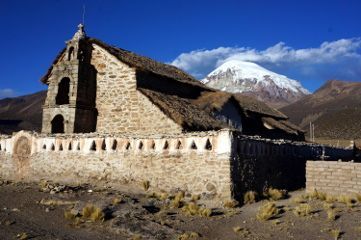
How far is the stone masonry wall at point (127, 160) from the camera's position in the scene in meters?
14.2

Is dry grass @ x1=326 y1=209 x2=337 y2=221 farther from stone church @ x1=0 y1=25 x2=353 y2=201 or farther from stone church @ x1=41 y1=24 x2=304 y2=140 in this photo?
stone church @ x1=41 y1=24 x2=304 y2=140

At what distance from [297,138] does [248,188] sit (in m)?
19.5

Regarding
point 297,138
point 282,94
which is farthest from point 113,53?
point 282,94

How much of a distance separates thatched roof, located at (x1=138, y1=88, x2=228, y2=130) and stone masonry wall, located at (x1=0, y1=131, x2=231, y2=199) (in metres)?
2.93

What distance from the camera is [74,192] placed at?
587 inches

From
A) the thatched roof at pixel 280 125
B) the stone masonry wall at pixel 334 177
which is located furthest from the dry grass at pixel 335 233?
the thatched roof at pixel 280 125

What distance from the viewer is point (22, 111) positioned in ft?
399

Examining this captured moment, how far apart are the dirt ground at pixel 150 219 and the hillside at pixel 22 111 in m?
72.3

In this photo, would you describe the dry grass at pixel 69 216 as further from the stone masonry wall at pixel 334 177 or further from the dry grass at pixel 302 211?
the stone masonry wall at pixel 334 177

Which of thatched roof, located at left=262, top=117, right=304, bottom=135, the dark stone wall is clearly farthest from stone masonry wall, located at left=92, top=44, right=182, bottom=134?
thatched roof, located at left=262, top=117, right=304, bottom=135

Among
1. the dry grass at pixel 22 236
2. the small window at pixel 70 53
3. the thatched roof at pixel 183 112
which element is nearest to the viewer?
the dry grass at pixel 22 236

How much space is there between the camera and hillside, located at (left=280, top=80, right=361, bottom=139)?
64.8 meters

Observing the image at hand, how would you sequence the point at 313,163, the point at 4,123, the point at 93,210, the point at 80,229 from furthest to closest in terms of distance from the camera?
the point at 4,123, the point at 313,163, the point at 93,210, the point at 80,229

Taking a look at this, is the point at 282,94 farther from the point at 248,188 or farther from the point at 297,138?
the point at 248,188
